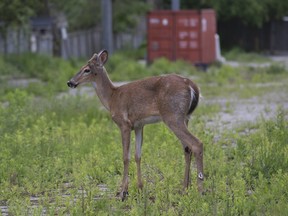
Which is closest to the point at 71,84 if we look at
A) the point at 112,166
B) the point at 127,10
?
the point at 112,166

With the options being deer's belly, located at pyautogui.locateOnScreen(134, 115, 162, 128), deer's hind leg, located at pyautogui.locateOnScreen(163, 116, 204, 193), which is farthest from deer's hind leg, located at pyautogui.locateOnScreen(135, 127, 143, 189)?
deer's hind leg, located at pyautogui.locateOnScreen(163, 116, 204, 193)

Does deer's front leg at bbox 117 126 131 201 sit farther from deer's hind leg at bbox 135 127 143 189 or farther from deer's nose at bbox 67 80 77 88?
deer's nose at bbox 67 80 77 88

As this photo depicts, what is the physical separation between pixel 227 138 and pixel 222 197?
5.25 m

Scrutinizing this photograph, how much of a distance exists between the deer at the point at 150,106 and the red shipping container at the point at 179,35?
78.3ft

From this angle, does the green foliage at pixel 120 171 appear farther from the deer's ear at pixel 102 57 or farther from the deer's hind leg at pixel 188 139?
the deer's ear at pixel 102 57

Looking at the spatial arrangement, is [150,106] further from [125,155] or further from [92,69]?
→ [92,69]

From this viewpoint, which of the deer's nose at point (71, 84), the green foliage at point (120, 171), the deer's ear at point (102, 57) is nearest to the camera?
the green foliage at point (120, 171)

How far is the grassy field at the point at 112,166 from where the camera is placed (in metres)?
8.95

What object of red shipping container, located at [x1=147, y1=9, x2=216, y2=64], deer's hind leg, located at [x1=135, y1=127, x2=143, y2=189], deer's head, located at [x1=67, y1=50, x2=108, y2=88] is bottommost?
red shipping container, located at [x1=147, y1=9, x2=216, y2=64]

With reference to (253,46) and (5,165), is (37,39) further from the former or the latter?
(5,165)

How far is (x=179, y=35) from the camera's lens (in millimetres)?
34625

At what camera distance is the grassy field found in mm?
8953

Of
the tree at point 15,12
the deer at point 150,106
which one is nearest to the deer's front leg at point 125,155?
the deer at point 150,106

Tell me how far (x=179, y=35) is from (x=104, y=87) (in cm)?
2419
